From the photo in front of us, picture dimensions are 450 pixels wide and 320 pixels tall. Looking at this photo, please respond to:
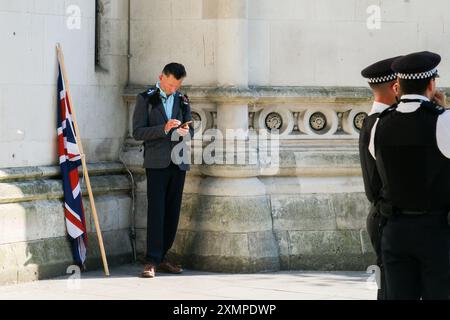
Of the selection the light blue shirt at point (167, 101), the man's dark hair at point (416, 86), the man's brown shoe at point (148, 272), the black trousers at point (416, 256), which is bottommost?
the man's brown shoe at point (148, 272)

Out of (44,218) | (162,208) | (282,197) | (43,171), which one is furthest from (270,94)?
(44,218)

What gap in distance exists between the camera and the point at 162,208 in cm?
972

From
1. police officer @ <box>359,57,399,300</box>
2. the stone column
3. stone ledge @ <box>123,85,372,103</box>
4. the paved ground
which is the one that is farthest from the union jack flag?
police officer @ <box>359,57,399,300</box>

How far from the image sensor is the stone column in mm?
9883

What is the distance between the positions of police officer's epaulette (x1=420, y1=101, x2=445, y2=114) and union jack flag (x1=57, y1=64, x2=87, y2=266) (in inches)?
166

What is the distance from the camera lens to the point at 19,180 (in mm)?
9297

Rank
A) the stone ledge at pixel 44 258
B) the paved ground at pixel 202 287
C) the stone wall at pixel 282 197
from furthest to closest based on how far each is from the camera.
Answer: the stone wall at pixel 282 197, the stone ledge at pixel 44 258, the paved ground at pixel 202 287

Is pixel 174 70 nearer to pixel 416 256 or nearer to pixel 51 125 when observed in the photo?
pixel 51 125

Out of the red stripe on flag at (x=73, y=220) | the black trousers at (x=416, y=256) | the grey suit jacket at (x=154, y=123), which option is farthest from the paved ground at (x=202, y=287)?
the black trousers at (x=416, y=256)

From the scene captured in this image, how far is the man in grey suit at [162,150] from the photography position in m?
9.63

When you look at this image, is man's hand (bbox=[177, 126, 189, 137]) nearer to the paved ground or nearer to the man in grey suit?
the man in grey suit

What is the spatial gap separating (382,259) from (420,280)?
26 cm

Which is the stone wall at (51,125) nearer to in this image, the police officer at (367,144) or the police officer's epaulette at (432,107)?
the police officer at (367,144)
